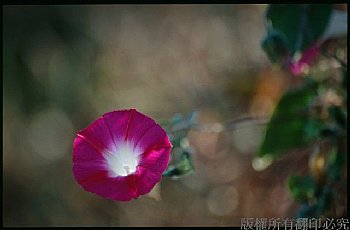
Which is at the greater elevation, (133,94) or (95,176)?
(133,94)

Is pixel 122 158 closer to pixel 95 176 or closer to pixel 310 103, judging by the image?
pixel 95 176

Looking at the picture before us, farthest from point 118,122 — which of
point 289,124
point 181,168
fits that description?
point 289,124

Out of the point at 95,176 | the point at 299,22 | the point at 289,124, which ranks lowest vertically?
the point at 95,176

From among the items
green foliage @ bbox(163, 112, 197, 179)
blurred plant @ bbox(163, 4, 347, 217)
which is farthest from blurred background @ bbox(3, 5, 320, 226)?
green foliage @ bbox(163, 112, 197, 179)

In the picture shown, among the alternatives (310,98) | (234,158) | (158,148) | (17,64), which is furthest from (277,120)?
(17,64)

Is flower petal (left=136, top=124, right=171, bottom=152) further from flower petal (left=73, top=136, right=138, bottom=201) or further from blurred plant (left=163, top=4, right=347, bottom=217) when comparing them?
blurred plant (left=163, top=4, right=347, bottom=217)

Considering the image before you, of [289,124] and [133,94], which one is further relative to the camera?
[133,94]
